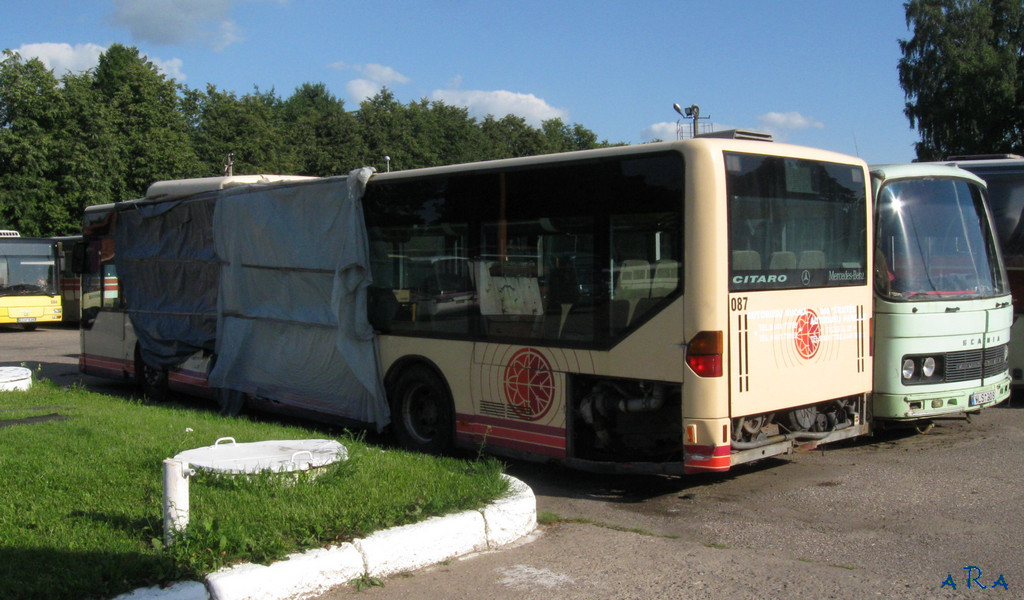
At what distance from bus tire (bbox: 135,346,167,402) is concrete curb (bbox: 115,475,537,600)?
25.7ft

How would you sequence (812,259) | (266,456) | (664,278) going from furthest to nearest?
1. (812,259)
2. (266,456)
3. (664,278)

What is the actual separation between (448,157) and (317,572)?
45.7m

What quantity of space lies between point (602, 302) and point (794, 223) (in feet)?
5.37

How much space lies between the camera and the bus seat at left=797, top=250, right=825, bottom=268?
6.98m

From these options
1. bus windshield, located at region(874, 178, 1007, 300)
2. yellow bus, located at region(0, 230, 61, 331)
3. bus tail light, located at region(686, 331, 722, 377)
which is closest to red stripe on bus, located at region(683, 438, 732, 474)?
bus tail light, located at region(686, 331, 722, 377)

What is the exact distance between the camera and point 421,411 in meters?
8.69

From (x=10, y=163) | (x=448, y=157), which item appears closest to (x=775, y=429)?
(x=10, y=163)

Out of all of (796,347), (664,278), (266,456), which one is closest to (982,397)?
(796,347)

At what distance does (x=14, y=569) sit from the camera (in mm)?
4430

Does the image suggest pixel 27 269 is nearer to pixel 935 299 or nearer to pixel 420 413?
pixel 420 413

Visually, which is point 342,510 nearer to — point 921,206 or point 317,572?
point 317,572

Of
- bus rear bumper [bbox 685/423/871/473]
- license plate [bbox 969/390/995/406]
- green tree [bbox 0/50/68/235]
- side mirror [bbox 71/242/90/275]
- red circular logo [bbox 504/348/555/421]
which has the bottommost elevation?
bus rear bumper [bbox 685/423/871/473]

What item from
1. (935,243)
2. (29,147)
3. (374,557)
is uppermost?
(29,147)

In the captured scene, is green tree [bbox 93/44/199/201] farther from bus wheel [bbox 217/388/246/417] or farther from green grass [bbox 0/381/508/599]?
green grass [bbox 0/381/508/599]
